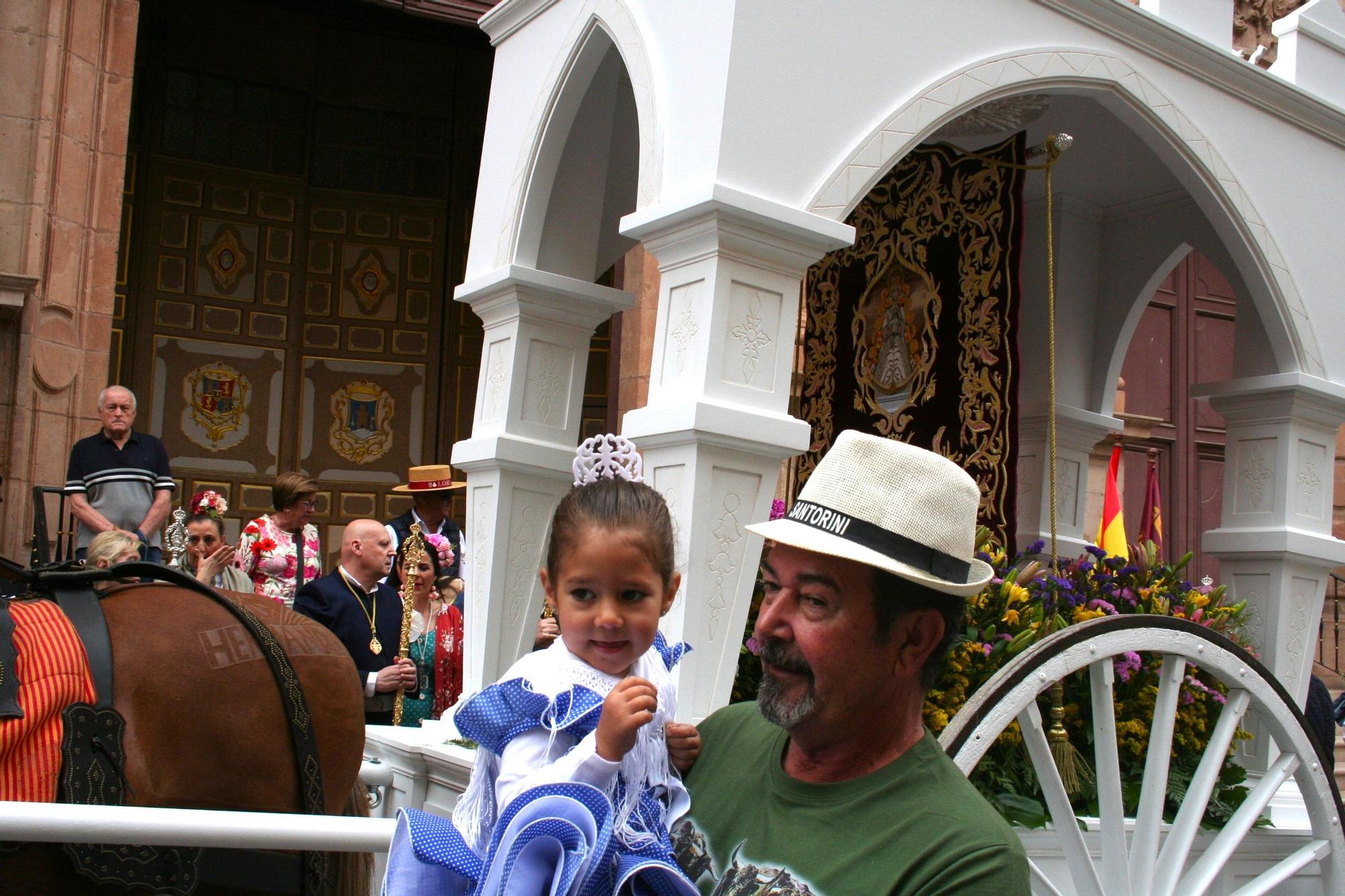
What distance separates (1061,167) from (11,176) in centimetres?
621

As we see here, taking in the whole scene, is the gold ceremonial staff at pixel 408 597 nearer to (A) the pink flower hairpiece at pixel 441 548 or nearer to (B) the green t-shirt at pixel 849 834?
(A) the pink flower hairpiece at pixel 441 548

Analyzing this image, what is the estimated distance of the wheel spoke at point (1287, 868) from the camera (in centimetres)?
366

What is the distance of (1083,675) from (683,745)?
9.28ft

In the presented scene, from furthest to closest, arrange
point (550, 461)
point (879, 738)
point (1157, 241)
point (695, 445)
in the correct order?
1. point (1157, 241)
2. point (550, 461)
3. point (695, 445)
4. point (879, 738)

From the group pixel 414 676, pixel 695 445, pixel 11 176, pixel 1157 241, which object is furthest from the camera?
pixel 11 176

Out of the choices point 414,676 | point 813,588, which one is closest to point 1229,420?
point 414,676

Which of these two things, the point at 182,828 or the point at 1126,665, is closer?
the point at 182,828

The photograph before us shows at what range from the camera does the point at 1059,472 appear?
644 centimetres

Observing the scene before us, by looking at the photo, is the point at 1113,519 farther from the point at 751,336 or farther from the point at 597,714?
the point at 597,714

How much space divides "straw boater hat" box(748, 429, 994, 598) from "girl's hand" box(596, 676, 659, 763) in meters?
0.27

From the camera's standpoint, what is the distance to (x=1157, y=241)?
618cm

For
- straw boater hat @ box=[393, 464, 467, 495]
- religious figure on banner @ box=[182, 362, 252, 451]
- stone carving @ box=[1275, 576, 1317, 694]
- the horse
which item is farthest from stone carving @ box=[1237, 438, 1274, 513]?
religious figure on banner @ box=[182, 362, 252, 451]

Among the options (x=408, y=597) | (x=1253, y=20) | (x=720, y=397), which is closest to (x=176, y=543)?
(x=408, y=597)

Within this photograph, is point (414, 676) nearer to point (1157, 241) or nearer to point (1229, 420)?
point (1229, 420)
